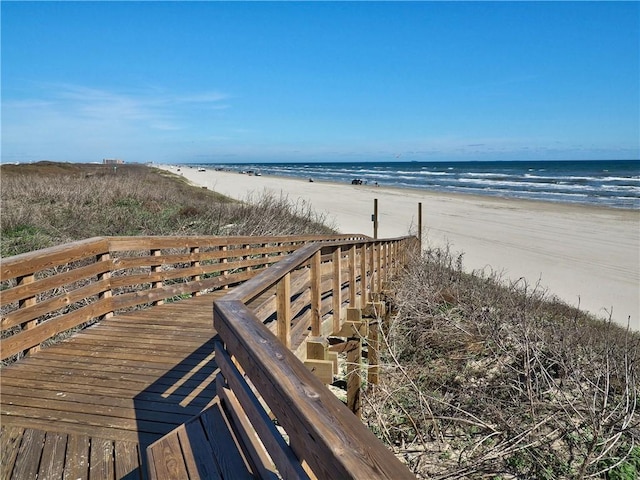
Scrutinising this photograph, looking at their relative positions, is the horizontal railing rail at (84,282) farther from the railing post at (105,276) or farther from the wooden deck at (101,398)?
the wooden deck at (101,398)

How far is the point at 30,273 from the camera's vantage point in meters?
4.75

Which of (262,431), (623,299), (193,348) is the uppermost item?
(262,431)

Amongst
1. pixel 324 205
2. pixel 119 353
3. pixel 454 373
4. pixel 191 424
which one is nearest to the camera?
pixel 191 424

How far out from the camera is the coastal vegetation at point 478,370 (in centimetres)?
440

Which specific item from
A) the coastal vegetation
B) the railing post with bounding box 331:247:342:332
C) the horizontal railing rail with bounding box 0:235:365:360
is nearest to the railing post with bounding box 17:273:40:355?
the horizontal railing rail with bounding box 0:235:365:360

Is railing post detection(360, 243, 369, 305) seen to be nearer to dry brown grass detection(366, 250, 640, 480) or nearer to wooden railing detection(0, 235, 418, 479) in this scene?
wooden railing detection(0, 235, 418, 479)

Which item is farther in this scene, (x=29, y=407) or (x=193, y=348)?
(x=193, y=348)

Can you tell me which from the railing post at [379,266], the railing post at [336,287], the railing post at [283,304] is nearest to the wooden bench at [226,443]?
the railing post at [283,304]

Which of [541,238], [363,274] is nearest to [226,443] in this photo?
[363,274]

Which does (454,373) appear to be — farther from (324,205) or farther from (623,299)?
(324,205)

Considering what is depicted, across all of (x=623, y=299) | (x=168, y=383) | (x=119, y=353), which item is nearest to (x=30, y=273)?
(x=119, y=353)

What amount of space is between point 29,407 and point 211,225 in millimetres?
9948

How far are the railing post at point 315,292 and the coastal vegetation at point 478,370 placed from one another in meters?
0.93

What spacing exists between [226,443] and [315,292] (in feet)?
8.81
